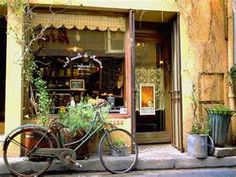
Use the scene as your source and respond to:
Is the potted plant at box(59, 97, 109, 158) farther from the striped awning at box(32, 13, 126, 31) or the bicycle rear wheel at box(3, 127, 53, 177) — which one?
the striped awning at box(32, 13, 126, 31)

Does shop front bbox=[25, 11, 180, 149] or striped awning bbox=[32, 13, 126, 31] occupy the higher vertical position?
striped awning bbox=[32, 13, 126, 31]

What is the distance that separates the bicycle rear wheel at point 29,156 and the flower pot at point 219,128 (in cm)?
341

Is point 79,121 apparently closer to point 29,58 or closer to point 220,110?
point 29,58

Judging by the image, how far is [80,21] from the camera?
803cm

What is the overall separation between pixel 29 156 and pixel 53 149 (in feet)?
1.58

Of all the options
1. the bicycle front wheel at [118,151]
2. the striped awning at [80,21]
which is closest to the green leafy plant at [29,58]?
the striped awning at [80,21]

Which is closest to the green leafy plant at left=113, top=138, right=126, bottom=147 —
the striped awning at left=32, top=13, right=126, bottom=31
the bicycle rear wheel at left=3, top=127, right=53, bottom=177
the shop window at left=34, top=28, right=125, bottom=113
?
the shop window at left=34, top=28, right=125, bottom=113

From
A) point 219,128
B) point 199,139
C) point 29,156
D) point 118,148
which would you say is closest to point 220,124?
point 219,128

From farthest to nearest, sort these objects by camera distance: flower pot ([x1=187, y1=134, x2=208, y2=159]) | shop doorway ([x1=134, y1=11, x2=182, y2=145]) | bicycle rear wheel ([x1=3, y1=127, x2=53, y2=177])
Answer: shop doorway ([x1=134, y1=11, x2=182, y2=145]) → flower pot ([x1=187, y1=134, x2=208, y2=159]) → bicycle rear wheel ([x1=3, y1=127, x2=53, y2=177])

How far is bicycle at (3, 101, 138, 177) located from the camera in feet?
21.7

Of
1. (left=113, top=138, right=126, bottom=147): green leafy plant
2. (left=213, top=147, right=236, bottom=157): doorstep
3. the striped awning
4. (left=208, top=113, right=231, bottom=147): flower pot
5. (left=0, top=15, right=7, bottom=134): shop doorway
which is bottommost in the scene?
(left=213, top=147, right=236, bottom=157): doorstep

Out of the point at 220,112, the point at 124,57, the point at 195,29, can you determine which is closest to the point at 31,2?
the point at 124,57

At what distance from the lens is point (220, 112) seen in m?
7.51

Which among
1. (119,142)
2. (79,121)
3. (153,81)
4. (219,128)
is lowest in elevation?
(119,142)
